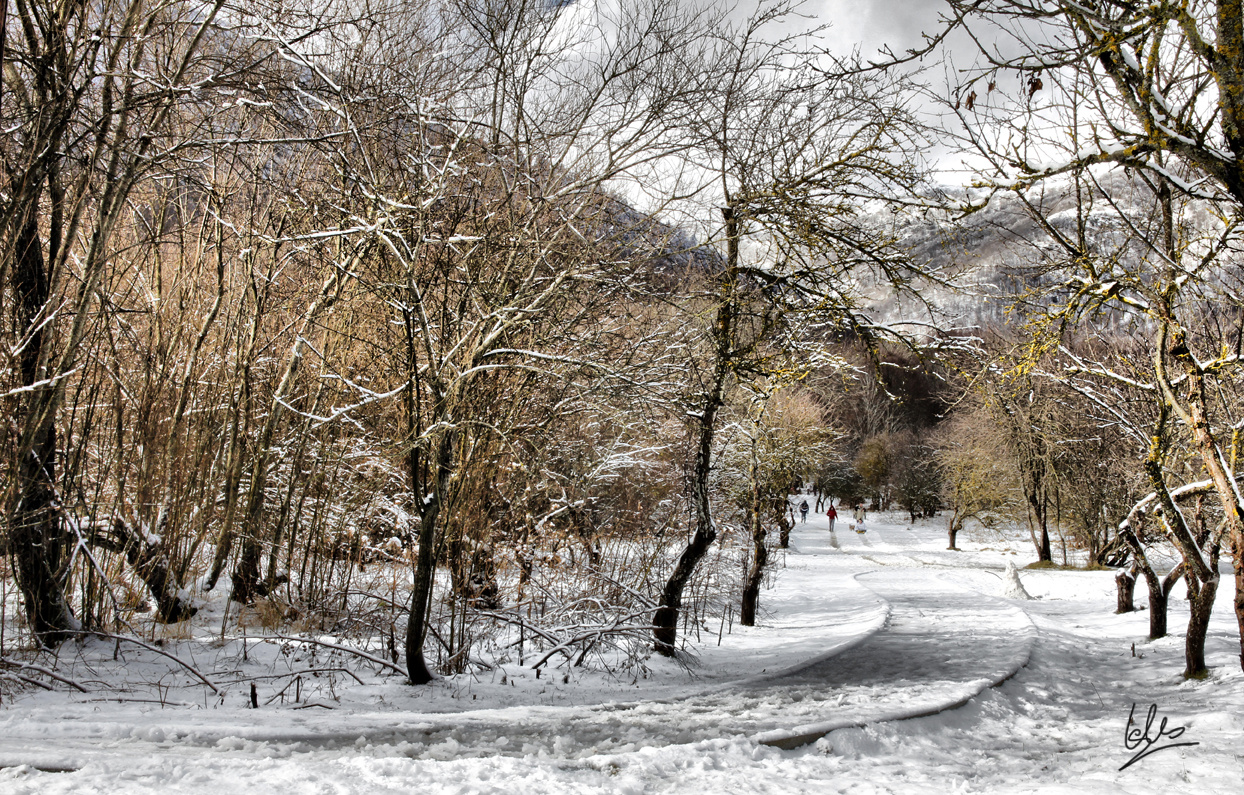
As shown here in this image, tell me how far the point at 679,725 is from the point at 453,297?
471 centimetres

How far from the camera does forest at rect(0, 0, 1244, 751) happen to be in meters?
5.74

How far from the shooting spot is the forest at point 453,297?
5.74 metres

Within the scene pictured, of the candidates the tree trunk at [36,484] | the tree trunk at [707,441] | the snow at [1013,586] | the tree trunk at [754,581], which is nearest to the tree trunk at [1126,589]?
the snow at [1013,586]

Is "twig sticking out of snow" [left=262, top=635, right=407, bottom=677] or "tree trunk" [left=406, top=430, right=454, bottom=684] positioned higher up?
"tree trunk" [left=406, top=430, right=454, bottom=684]

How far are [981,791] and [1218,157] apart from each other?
12.6ft

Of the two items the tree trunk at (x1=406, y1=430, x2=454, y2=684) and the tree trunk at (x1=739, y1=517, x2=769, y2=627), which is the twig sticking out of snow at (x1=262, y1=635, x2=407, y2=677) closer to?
the tree trunk at (x1=406, y1=430, x2=454, y2=684)

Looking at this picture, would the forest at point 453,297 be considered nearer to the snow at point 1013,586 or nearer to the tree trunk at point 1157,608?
the tree trunk at point 1157,608

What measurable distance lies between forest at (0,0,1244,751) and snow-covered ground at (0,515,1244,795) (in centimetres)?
42

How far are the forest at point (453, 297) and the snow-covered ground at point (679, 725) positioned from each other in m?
0.42

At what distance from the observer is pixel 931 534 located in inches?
1642

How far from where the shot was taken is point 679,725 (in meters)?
5.71

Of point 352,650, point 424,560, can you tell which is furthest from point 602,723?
point 352,650

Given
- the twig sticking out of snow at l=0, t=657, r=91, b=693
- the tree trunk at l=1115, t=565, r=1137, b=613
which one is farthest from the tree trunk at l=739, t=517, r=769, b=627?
the twig sticking out of snow at l=0, t=657, r=91, b=693

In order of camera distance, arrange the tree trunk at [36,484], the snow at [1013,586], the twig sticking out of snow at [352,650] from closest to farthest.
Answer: the tree trunk at [36,484] < the twig sticking out of snow at [352,650] < the snow at [1013,586]
